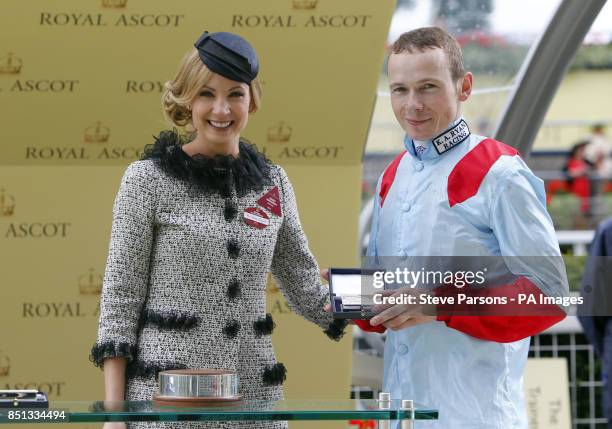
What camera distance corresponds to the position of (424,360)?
2.87m

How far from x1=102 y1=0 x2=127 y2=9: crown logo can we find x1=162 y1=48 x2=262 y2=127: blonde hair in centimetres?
100

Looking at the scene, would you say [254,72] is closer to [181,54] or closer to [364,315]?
[364,315]

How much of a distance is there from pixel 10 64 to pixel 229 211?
54.6 inches

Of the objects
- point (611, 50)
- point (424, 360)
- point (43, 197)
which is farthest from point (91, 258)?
point (611, 50)

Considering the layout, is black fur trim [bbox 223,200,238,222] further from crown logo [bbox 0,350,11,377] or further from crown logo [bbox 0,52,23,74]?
crown logo [bbox 0,350,11,377]

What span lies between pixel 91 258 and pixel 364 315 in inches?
68.1

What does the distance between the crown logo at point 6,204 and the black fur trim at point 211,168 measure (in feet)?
4.10

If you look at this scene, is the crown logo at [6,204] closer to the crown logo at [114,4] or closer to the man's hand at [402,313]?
the crown logo at [114,4]

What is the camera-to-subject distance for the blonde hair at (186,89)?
2885 mm

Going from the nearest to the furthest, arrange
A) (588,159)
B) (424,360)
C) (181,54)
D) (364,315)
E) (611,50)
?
(364,315) → (424,360) → (181,54) → (588,159) → (611,50)

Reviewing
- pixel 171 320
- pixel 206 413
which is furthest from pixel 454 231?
pixel 206 413

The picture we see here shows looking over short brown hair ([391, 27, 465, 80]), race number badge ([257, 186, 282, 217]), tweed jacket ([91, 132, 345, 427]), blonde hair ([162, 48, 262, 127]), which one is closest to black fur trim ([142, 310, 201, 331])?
tweed jacket ([91, 132, 345, 427])

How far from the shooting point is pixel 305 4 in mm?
4008

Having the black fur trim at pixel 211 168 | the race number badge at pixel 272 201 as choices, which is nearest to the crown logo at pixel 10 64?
the black fur trim at pixel 211 168
